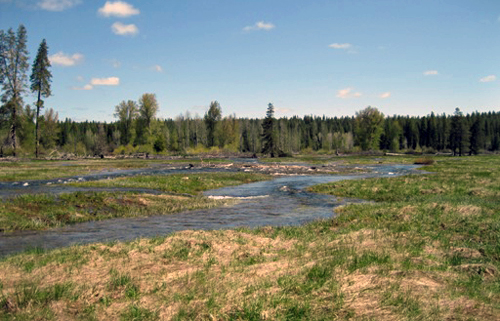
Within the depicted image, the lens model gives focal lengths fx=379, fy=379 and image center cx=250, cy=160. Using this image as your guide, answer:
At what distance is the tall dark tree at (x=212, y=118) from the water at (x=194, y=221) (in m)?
116

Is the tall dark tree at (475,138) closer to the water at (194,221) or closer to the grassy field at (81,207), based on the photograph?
the water at (194,221)

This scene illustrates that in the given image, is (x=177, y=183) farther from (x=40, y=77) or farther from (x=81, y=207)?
(x=40, y=77)

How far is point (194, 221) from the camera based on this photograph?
19.7 metres

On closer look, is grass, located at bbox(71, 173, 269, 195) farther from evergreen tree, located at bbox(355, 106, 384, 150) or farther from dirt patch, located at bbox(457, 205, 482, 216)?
evergreen tree, located at bbox(355, 106, 384, 150)

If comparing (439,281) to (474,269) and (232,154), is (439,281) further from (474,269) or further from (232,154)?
(232,154)

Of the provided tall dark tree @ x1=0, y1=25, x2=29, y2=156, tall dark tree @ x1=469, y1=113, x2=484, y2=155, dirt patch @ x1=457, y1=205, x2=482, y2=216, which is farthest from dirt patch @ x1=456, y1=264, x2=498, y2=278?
tall dark tree @ x1=469, y1=113, x2=484, y2=155

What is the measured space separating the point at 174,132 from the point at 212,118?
19.7 metres

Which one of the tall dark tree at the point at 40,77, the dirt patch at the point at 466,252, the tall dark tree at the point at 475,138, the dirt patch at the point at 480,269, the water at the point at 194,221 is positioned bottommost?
the water at the point at 194,221

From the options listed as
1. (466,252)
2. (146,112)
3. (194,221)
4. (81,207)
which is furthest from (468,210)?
(146,112)

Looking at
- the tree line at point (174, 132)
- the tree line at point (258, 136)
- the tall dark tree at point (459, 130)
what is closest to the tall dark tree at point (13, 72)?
the tree line at point (174, 132)

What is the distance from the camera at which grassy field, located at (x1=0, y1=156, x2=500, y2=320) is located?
288 inches

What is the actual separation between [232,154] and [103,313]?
4582 inches

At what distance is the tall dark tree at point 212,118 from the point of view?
473ft

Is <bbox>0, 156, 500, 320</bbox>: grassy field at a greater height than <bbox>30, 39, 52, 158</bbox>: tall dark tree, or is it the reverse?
<bbox>30, 39, 52, 158</bbox>: tall dark tree
